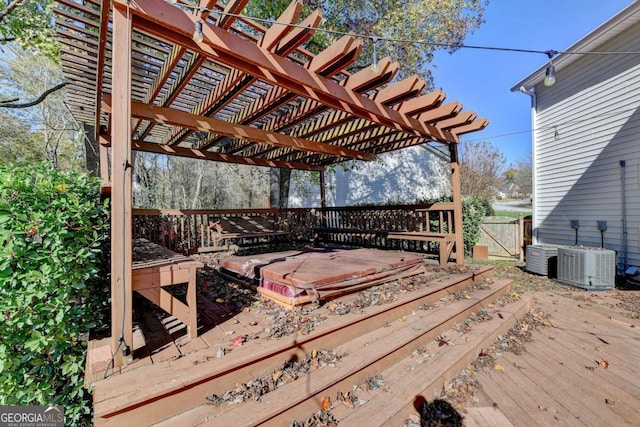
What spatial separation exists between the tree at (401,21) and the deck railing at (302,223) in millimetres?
4188

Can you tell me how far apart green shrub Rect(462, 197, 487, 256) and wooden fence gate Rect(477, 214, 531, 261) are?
1.00 m

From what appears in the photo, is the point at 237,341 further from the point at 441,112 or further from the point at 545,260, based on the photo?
the point at 545,260

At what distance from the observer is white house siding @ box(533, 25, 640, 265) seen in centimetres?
547

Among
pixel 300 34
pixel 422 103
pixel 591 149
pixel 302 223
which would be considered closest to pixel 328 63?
pixel 300 34

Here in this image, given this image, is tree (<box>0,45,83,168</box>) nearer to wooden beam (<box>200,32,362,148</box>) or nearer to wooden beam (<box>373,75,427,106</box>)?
wooden beam (<box>200,32,362,148</box>)

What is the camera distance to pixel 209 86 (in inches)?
145

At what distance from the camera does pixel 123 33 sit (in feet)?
5.71

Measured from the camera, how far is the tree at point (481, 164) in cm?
1420

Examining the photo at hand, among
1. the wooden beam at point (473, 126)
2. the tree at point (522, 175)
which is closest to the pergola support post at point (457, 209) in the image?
the wooden beam at point (473, 126)

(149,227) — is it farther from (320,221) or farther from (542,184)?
(542,184)

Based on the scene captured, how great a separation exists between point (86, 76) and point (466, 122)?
212 inches

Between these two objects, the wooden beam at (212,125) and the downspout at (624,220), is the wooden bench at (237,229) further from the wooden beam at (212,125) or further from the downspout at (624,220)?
the downspout at (624,220)

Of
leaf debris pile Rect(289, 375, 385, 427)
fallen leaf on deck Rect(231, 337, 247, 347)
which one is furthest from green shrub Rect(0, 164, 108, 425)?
leaf debris pile Rect(289, 375, 385, 427)

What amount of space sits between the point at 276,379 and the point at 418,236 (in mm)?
4218
